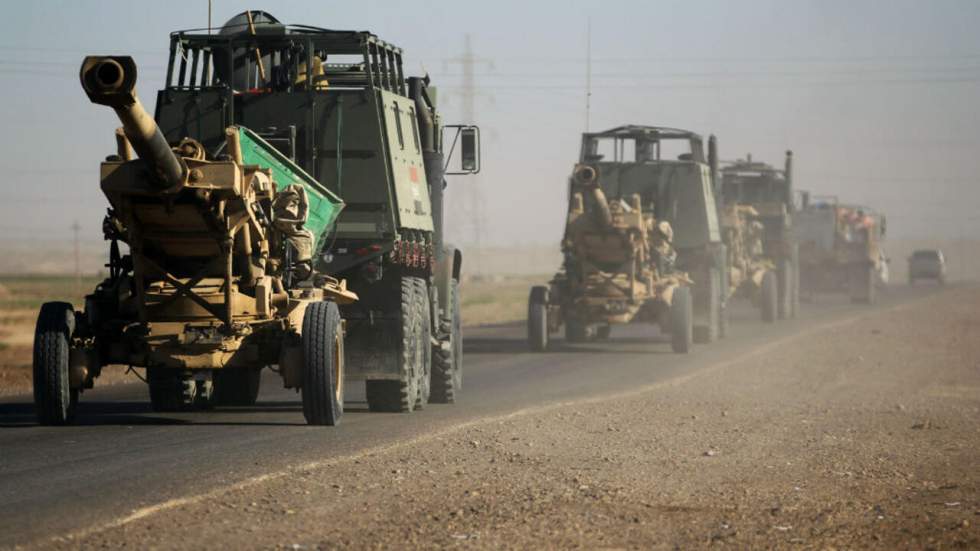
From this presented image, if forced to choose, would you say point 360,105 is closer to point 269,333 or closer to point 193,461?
point 269,333

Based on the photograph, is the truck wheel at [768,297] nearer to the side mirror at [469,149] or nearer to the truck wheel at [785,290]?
the truck wheel at [785,290]

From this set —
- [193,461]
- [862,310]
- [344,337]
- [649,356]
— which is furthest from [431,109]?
[862,310]

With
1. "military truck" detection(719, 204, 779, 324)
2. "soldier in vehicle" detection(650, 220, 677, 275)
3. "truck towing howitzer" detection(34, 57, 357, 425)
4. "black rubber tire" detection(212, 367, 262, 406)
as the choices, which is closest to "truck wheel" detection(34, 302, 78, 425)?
"truck towing howitzer" detection(34, 57, 357, 425)

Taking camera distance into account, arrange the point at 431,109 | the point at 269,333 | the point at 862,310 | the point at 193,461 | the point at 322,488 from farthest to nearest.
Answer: the point at 862,310, the point at 431,109, the point at 269,333, the point at 193,461, the point at 322,488

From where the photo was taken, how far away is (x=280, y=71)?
15961mm

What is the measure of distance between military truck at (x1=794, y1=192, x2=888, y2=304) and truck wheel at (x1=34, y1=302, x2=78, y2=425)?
129ft

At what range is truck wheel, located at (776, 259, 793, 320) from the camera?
4022 cm

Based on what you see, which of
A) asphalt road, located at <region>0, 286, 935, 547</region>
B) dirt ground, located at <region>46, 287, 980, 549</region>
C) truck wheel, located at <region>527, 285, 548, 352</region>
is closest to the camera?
dirt ground, located at <region>46, 287, 980, 549</region>

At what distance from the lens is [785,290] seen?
132 feet

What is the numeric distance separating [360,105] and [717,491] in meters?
6.39

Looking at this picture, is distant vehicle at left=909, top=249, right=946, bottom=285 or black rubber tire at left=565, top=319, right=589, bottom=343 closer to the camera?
black rubber tire at left=565, top=319, right=589, bottom=343

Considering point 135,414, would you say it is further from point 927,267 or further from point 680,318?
point 927,267

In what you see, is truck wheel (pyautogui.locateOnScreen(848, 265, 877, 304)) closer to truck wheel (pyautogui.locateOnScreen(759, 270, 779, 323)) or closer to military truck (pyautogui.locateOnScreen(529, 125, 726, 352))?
truck wheel (pyautogui.locateOnScreen(759, 270, 779, 323))

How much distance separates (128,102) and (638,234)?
16.3m
